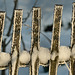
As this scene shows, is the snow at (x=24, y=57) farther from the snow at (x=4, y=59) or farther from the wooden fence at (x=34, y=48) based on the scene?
the snow at (x=4, y=59)

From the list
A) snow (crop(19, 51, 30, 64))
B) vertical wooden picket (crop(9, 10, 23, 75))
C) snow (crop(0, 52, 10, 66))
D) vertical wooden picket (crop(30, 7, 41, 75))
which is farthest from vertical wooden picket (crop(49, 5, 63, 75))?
snow (crop(0, 52, 10, 66))

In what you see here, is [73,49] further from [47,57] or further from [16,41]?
[16,41]

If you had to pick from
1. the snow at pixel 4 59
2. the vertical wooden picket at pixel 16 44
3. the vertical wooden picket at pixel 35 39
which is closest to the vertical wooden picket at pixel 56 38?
the vertical wooden picket at pixel 35 39

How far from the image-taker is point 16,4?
14.0 ft

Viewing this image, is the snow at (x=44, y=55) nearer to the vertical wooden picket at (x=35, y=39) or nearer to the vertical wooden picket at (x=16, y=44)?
the vertical wooden picket at (x=35, y=39)

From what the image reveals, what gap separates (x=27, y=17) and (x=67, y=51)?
257 cm

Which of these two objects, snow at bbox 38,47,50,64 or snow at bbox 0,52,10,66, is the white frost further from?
snow at bbox 0,52,10,66

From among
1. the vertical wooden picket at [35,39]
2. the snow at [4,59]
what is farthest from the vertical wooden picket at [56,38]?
the snow at [4,59]

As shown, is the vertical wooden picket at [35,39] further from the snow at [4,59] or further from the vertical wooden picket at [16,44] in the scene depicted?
the snow at [4,59]

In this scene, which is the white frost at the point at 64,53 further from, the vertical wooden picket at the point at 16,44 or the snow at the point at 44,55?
the vertical wooden picket at the point at 16,44

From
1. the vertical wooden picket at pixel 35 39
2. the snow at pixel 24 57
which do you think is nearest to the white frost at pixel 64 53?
the vertical wooden picket at pixel 35 39

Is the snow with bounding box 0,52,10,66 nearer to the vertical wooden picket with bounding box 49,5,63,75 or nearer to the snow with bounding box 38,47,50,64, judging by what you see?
the snow with bounding box 38,47,50,64

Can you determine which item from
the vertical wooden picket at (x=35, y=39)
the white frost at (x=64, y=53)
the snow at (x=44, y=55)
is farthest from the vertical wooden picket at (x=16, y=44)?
the white frost at (x=64, y=53)

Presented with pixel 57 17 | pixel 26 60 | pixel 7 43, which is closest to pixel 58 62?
pixel 26 60
